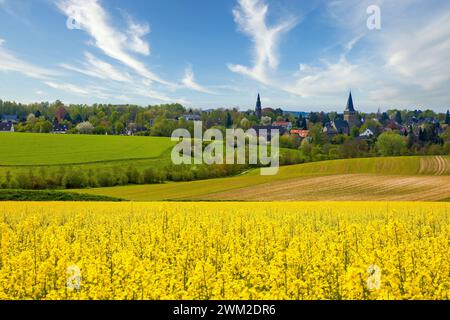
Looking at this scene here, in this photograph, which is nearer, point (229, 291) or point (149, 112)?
point (229, 291)

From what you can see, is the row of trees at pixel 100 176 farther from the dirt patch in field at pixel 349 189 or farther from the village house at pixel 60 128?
the village house at pixel 60 128

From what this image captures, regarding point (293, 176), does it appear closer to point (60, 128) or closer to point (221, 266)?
point (221, 266)

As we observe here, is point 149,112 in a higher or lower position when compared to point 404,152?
higher

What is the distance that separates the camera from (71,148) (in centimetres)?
7512

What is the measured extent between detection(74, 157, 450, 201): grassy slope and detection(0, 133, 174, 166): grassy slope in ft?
65.6

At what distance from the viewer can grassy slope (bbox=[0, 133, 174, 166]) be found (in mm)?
63800

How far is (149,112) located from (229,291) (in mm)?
102864

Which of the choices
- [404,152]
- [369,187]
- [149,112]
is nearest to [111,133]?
[149,112]

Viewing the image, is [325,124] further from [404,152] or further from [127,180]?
[127,180]

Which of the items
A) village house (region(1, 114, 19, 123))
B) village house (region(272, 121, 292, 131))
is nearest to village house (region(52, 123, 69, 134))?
village house (region(1, 114, 19, 123))

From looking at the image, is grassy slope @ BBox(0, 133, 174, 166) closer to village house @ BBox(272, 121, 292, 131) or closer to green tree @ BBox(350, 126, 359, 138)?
village house @ BBox(272, 121, 292, 131)

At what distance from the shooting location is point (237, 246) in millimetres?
9844
